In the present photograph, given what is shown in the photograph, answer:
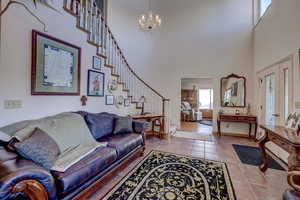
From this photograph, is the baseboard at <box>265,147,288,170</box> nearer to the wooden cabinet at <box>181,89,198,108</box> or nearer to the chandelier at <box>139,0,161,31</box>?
the chandelier at <box>139,0,161,31</box>

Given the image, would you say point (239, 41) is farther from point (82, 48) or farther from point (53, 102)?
point (53, 102)

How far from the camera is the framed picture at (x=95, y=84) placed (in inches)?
129

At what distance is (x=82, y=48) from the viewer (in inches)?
121

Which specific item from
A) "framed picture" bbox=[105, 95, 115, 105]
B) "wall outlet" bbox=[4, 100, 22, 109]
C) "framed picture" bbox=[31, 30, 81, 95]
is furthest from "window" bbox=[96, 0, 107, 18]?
"wall outlet" bbox=[4, 100, 22, 109]

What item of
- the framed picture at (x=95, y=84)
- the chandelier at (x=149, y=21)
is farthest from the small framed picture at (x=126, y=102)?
the chandelier at (x=149, y=21)

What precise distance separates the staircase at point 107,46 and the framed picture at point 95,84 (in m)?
0.40

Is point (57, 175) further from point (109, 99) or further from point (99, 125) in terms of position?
point (109, 99)

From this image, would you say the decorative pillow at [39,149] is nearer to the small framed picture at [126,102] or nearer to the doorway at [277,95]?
the small framed picture at [126,102]

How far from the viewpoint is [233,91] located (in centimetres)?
540

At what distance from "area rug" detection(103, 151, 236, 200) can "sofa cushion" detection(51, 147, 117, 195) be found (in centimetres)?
37

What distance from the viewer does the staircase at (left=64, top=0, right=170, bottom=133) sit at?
304 cm

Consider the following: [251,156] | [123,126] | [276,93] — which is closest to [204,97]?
[276,93]

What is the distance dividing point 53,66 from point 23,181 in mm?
1852

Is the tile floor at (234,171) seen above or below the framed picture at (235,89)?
below
